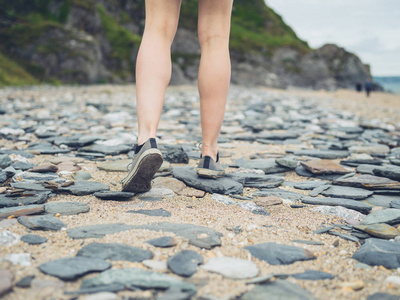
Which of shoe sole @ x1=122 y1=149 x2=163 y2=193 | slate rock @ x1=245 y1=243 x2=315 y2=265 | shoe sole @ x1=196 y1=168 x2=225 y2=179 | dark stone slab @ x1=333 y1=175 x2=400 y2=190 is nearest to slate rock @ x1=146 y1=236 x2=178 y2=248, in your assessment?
slate rock @ x1=245 y1=243 x2=315 y2=265

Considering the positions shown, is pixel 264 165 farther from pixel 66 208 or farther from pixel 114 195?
pixel 66 208

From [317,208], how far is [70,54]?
19.3 metres

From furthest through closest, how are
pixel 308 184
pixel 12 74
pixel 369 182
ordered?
pixel 12 74, pixel 308 184, pixel 369 182

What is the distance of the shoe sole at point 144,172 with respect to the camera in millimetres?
1952

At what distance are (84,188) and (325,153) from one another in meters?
2.37

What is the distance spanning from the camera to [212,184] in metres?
2.38

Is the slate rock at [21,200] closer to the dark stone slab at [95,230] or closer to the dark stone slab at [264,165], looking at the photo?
the dark stone slab at [95,230]

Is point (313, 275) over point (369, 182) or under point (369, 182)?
under

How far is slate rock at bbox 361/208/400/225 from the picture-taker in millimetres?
1912

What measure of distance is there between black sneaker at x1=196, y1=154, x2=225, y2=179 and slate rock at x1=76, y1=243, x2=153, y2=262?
1.03 meters

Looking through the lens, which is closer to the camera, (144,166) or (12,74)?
(144,166)

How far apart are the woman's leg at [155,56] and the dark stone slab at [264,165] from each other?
1181mm

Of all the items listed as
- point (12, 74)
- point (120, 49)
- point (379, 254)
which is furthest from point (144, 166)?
point (120, 49)

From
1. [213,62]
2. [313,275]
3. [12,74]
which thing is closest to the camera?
[313,275]
